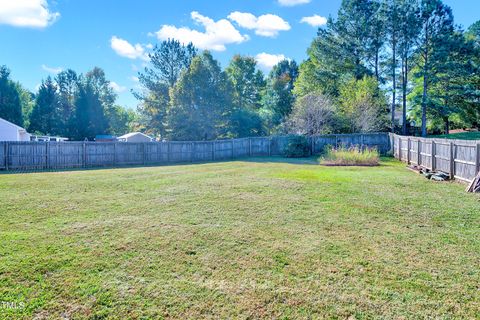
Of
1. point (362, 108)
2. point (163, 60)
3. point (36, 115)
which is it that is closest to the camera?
point (362, 108)

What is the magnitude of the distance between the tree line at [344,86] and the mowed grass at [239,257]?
1819cm

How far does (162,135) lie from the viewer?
98.3 feet

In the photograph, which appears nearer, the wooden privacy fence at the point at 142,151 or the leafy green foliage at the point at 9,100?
the wooden privacy fence at the point at 142,151

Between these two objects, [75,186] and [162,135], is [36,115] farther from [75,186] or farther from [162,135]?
[75,186]

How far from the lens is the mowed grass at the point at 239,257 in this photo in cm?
240

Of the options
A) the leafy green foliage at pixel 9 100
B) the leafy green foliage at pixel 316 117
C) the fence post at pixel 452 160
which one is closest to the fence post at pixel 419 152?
the fence post at pixel 452 160

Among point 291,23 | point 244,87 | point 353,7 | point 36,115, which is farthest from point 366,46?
point 36,115

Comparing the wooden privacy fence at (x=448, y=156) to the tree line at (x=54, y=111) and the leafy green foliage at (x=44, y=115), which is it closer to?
the tree line at (x=54, y=111)

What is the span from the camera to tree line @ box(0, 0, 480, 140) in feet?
74.8

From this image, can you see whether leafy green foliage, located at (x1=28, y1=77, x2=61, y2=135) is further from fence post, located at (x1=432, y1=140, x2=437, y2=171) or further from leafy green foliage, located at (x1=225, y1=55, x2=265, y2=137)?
fence post, located at (x1=432, y1=140, x2=437, y2=171)

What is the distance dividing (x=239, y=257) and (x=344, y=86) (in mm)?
25685

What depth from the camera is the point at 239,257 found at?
10.7 ft

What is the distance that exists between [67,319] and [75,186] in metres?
5.76

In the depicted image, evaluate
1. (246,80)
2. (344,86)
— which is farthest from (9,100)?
(344,86)
